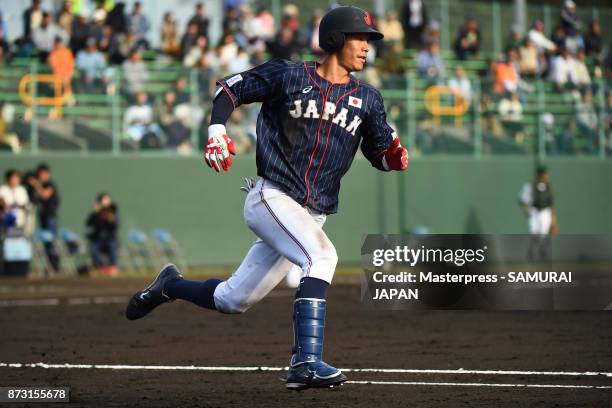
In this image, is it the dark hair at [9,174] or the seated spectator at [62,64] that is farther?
the seated spectator at [62,64]

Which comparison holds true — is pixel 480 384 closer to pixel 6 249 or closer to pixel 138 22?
pixel 6 249

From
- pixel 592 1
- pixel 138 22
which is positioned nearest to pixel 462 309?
Result: pixel 138 22

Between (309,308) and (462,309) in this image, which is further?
(462,309)

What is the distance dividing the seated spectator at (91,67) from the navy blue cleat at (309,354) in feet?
57.5

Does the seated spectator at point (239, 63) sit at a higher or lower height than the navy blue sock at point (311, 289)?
higher

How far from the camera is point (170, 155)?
26109 mm

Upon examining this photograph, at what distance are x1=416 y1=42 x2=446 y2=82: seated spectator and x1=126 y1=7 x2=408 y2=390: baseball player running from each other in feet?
67.4

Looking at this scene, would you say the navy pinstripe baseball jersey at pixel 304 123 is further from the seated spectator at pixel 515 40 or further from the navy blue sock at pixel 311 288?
the seated spectator at pixel 515 40

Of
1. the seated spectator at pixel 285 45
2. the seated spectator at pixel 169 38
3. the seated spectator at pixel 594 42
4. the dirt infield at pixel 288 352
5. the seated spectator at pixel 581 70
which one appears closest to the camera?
the dirt infield at pixel 288 352

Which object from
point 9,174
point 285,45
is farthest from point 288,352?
point 285,45

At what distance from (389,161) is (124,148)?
1767 centimetres

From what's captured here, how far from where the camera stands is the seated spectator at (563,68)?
2970 centimetres

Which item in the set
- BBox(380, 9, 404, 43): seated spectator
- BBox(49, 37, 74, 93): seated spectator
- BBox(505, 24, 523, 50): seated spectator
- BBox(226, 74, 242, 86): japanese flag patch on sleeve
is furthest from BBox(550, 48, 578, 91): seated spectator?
BBox(226, 74, 242, 86): japanese flag patch on sleeve

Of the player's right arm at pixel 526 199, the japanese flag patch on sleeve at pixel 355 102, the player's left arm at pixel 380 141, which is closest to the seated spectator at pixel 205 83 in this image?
the player's right arm at pixel 526 199
